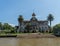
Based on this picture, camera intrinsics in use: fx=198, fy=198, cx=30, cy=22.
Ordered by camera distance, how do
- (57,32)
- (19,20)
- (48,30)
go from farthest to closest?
(19,20) < (48,30) < (57,32)

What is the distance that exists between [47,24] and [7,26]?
34402mm

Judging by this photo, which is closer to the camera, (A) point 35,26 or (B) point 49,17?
(A) point 35,26

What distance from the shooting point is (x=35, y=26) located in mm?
70312

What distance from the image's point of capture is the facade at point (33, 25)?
226ft

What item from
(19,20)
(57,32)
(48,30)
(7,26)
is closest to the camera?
(57,32)

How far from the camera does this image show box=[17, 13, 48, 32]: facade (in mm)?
68750

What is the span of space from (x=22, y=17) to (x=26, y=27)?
6707mm

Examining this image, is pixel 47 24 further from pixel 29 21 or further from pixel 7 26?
pixel 7 26

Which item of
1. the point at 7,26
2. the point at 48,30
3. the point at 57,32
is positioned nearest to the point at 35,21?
the point at 48,30

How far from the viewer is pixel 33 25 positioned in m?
70.2

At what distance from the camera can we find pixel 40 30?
69.1m

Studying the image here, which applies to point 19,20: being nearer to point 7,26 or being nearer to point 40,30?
point 40,30

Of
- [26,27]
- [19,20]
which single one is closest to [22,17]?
[19,20]

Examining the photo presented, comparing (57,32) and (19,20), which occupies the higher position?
(19,20)
